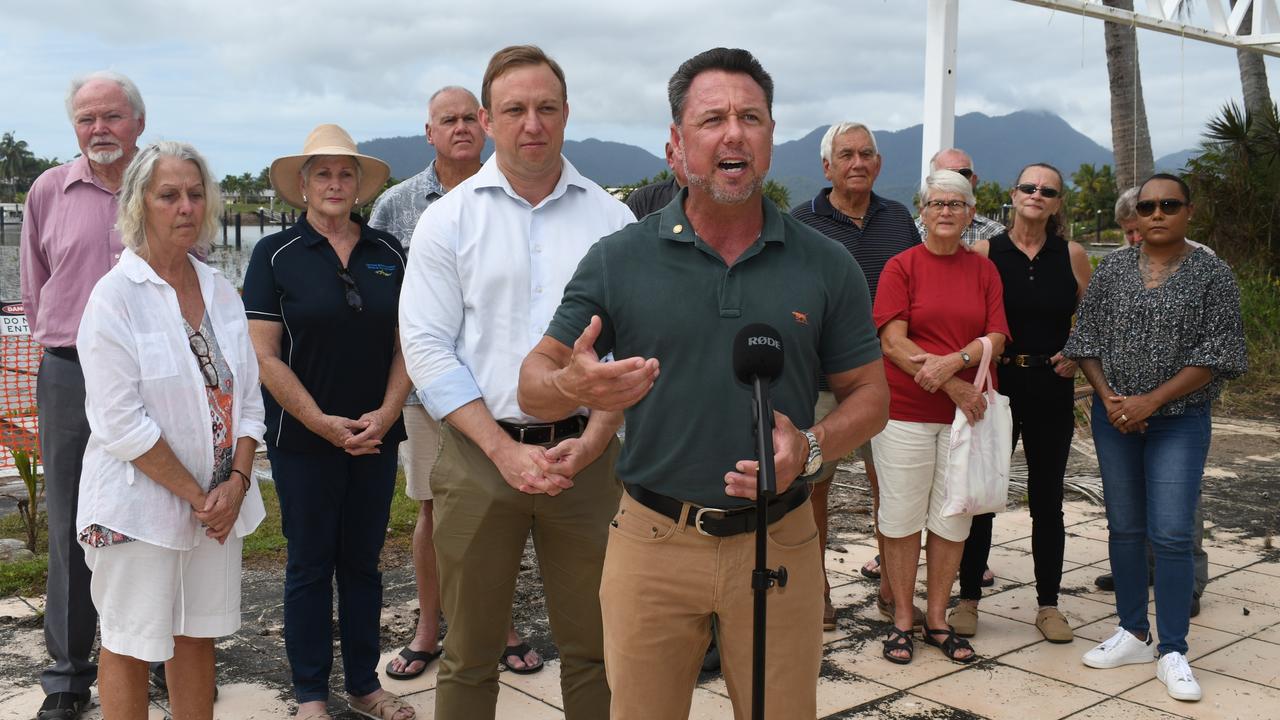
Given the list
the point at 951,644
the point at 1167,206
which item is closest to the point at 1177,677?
the point at 951,644

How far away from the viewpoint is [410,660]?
15.6 feet

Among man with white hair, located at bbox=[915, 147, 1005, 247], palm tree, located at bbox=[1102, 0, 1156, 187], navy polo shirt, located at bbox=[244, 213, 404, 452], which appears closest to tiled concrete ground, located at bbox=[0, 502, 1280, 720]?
navy polo shirt, located at bbox=[244, 213, 404, 452]

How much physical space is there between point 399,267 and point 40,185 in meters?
1.43

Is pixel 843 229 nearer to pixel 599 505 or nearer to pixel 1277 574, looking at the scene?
pixel 599 505

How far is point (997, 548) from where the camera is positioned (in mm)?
6945

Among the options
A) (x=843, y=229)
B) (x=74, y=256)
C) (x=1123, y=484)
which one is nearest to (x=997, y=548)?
(x=1123, y=484)

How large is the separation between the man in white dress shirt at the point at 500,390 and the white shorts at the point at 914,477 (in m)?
A: 2.02

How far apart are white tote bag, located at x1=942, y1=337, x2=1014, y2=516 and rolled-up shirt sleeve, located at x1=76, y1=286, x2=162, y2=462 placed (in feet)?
10.9

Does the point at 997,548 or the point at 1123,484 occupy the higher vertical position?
the point at 1123,484

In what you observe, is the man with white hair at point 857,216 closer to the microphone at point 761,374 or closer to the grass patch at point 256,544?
the grass patch at point 256,544

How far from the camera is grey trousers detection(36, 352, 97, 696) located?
4250 millimetres

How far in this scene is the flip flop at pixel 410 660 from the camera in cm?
468

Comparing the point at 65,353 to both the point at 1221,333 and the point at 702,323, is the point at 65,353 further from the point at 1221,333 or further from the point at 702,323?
the point at 1221,333

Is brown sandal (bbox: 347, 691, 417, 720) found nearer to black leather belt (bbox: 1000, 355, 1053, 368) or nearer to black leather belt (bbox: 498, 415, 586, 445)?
black leather belt (bbox: 498, 415, 586, 445)
